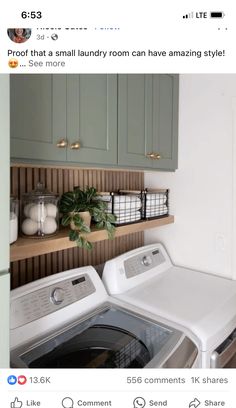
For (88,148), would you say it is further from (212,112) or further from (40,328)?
(212,112)

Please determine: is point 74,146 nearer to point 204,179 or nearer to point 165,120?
point 165,120

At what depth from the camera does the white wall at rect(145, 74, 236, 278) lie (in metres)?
1.40

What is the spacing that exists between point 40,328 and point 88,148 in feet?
2.42

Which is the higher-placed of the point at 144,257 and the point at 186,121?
the point at 186,121

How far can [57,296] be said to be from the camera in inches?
38.1

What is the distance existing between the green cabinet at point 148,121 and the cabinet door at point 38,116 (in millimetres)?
332
